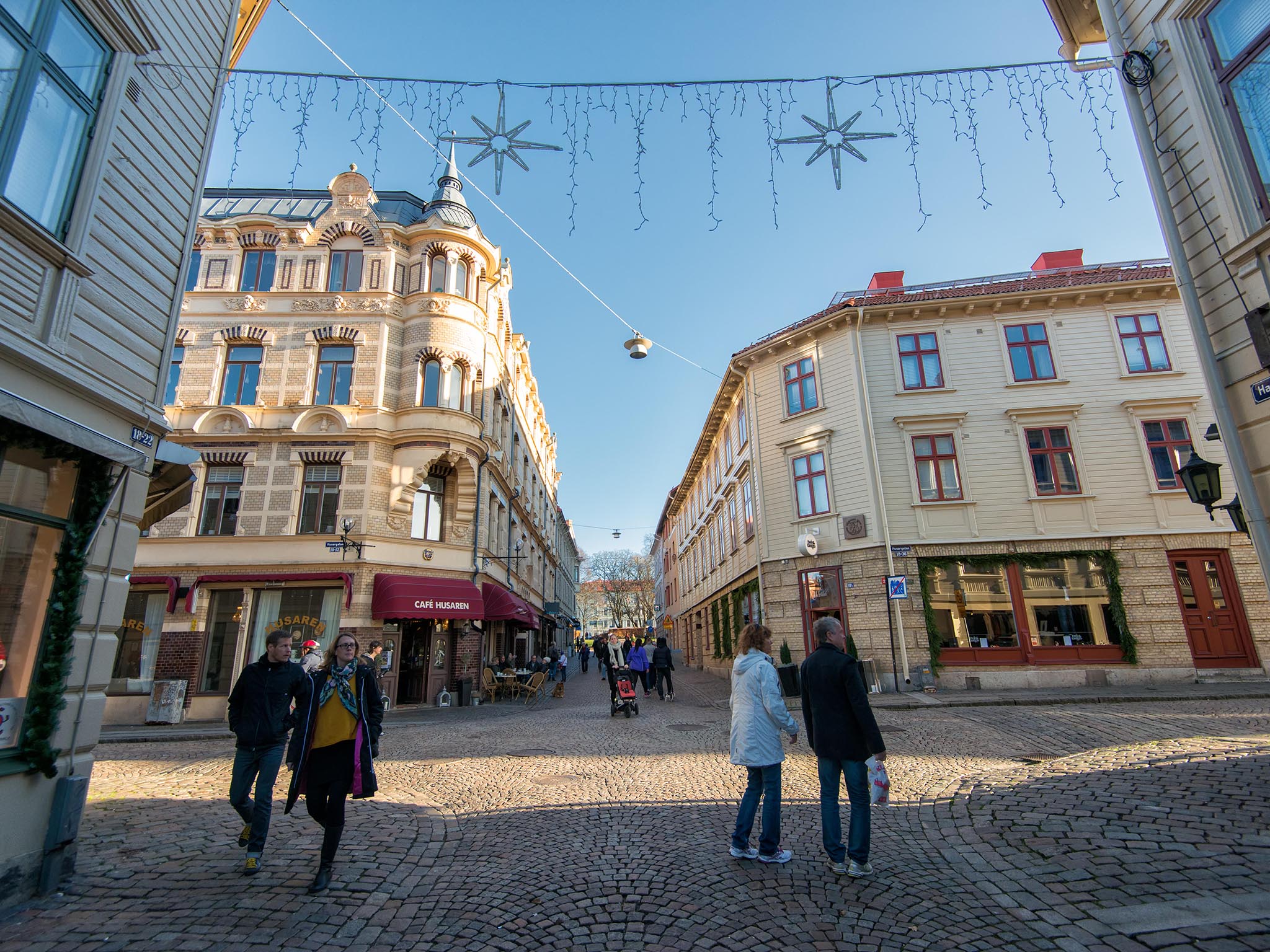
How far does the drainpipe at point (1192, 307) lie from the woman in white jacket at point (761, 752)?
417 centimetres

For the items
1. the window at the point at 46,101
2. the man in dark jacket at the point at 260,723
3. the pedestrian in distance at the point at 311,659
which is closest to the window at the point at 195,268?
the pedestrian in distance at the point at 311,659

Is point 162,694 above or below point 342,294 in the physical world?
below

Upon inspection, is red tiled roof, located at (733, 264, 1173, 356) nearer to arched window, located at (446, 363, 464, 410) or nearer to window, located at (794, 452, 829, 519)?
window, located at (794, 452, 829, 519)

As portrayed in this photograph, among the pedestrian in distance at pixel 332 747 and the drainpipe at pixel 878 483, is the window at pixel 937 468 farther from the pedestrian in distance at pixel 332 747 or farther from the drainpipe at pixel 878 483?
the pedestrian in distance at pixel 332 747

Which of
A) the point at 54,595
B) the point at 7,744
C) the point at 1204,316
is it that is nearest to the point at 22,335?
the point at 54,595

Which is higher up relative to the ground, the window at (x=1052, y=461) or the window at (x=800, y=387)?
the window at (x=800, y=387)

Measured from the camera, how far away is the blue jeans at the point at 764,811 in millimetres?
4824

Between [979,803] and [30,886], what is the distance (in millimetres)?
7770

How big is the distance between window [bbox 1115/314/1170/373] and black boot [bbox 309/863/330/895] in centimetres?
2239

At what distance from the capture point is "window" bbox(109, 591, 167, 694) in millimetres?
16359

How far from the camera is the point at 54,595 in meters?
4.86

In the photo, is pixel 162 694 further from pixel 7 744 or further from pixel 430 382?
pixel 7 744

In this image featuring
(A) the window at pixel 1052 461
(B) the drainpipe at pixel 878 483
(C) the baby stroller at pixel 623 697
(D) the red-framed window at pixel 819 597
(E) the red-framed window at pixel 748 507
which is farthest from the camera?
(E) the red-framed window at pixel 748 507

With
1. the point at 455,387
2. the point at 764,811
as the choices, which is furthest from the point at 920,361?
the point at 764,811
